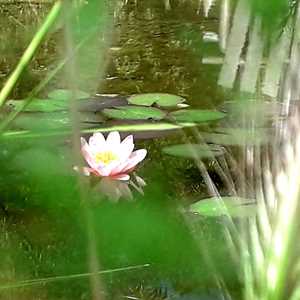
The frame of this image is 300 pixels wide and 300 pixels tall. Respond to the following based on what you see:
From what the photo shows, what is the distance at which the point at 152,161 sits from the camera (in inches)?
53.3

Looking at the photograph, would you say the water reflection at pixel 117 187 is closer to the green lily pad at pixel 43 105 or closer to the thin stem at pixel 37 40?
the green lily pad at pixel 43 105

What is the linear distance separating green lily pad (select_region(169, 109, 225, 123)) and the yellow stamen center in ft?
1.32

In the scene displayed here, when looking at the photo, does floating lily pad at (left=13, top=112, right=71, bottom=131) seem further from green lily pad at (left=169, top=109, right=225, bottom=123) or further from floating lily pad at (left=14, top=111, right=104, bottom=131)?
green lily pad at (left=169, top=109, right=225, bottom=123)

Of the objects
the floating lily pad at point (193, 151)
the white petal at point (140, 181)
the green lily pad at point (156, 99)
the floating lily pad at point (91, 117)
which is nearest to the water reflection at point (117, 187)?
the white petal at point (140, 181)

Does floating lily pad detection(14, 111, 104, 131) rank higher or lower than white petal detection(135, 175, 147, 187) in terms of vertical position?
higher

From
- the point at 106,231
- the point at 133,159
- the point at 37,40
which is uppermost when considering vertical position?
the point at 37,40

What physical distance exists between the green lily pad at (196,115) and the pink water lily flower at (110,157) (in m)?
0.31

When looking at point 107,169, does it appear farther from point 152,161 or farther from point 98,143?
point 152,161

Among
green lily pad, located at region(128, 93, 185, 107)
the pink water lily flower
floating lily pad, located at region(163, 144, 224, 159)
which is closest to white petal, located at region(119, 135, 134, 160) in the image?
the pink water lily flower

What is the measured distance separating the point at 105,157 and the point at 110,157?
0.01 m

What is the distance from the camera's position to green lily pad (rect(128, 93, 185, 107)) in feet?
5.43

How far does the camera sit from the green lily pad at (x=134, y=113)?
1.56 meters

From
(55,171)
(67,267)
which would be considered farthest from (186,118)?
(55,171)

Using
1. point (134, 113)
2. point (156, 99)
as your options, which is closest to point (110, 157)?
point (134, 113)
